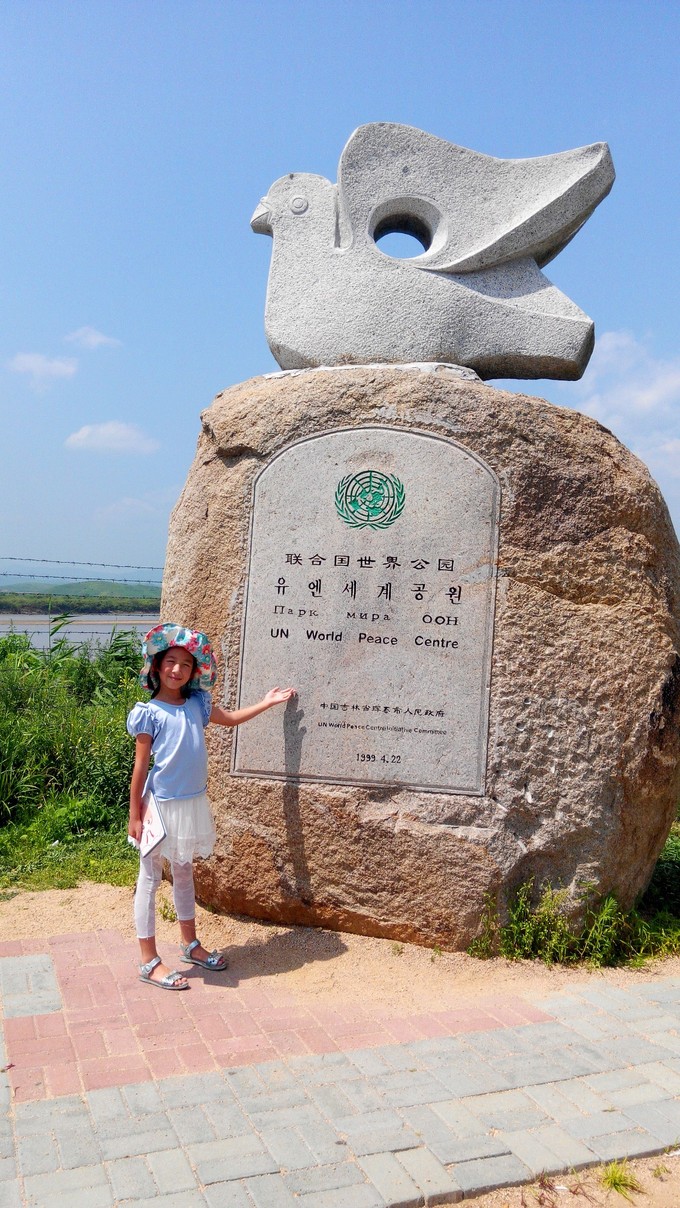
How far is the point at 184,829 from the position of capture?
137 inches

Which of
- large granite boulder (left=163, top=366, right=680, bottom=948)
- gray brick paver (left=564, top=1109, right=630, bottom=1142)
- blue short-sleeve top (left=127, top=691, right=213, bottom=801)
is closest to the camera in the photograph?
gray brick paver (left=564, top=1109, right=630, bottom=1142)

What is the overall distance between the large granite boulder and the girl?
39 cm

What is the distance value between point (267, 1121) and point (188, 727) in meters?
1.45

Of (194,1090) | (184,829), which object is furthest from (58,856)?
(194,1090)

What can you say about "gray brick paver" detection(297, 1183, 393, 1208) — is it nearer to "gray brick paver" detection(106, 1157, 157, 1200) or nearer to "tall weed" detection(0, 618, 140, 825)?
"gray brick paver" detection(106, 1157, 157, 1200)

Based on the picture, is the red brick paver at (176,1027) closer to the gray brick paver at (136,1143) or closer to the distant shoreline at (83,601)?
the gray brick paver at (136,1143)

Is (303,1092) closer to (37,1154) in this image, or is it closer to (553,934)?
(37,1154)

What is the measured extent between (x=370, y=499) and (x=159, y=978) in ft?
A: 6.87

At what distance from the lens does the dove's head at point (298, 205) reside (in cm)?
456

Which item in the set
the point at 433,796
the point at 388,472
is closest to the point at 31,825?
the point at 433,796

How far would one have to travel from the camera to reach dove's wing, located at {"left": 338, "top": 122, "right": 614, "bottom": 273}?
450 cm

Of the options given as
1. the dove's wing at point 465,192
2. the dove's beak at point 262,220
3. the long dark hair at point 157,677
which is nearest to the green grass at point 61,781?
the long dark hair at point 157,677

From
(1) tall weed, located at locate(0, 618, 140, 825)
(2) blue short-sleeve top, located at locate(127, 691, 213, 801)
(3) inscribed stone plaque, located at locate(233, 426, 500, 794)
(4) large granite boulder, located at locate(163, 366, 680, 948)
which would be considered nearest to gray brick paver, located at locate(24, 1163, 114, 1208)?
(2) blue short-sleeve top, located at locate(127, 691, 213, 801)

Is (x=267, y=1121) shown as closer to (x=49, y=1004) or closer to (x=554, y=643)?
(x=49, y=1004)
